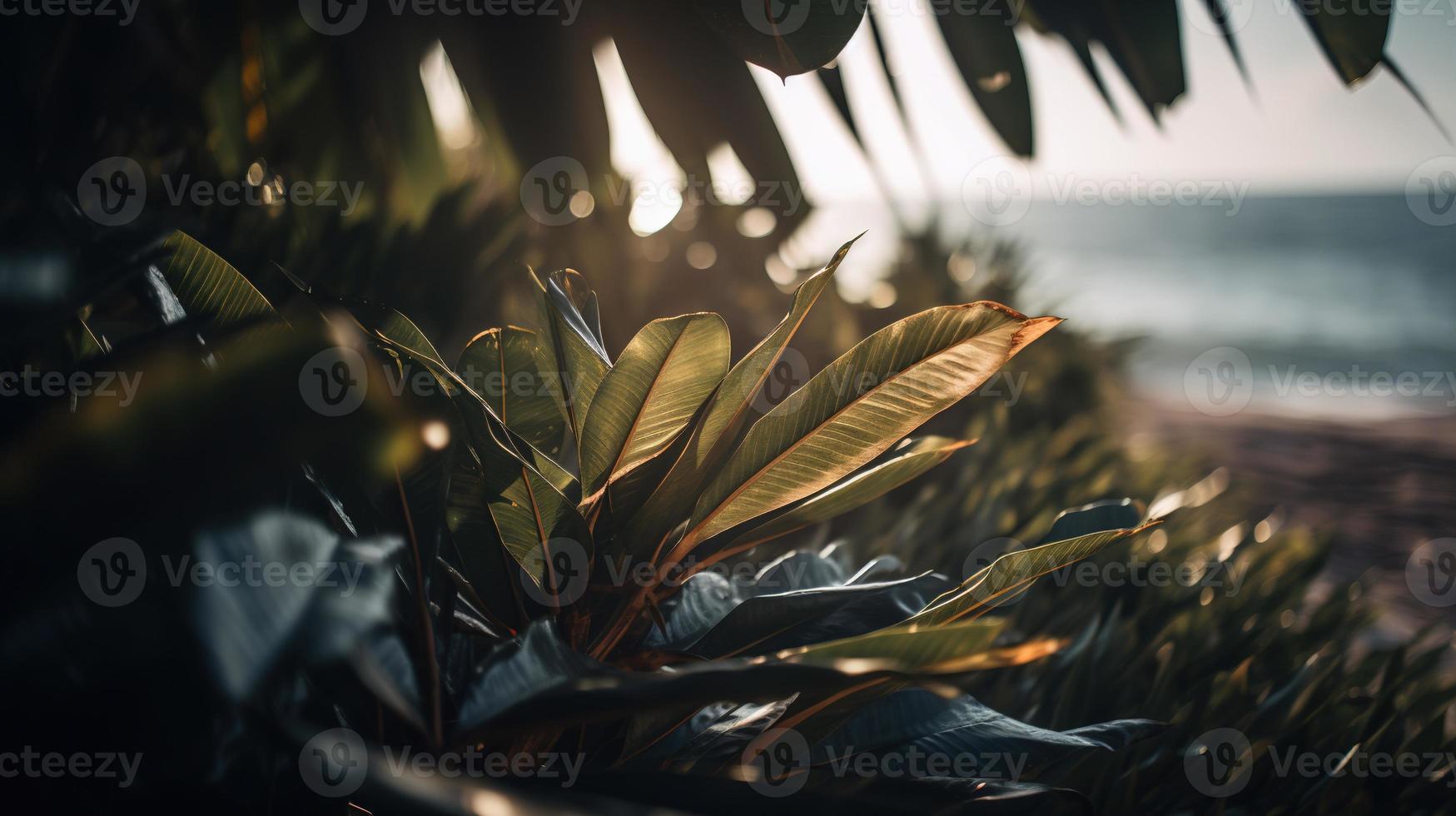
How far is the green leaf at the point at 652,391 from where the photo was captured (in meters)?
0.52

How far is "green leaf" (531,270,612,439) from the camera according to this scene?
557 millimetres

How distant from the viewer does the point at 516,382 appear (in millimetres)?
588

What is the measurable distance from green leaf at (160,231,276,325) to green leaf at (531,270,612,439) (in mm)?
168

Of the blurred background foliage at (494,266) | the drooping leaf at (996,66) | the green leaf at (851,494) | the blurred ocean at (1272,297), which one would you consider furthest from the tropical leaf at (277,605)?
the blurred ocean at (1272,297)

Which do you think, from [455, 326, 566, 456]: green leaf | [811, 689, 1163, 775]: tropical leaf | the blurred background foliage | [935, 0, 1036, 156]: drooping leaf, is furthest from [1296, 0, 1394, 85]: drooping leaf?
[455, 326, 566, 456]: green leaf

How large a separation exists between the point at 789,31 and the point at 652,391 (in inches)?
14.4

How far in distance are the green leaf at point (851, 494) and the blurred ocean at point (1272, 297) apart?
1.96m

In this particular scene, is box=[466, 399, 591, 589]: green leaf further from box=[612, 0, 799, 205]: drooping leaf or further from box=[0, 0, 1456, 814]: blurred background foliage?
box=[612, 0, 799, 205]: drooping leaf

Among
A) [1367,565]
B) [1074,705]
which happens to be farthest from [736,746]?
[1367,565]

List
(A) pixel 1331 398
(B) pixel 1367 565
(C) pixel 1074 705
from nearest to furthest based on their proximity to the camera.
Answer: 1. (C) pixel 1074 705
2. (B) pixel 1367 565
3. (A) pixel 1331 398

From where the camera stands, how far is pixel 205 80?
3.35 feet

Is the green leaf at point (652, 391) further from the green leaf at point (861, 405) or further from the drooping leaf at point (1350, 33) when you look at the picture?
the drooping leaf at point (1350, 33)

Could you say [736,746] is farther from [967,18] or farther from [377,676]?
[967,18]

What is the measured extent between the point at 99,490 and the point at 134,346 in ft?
0.29
